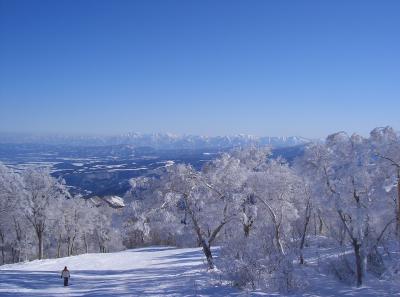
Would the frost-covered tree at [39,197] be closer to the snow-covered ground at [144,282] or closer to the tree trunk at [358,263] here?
the snow-covered ground at [144,282]

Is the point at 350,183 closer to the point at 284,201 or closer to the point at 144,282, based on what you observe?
the point at 284,201

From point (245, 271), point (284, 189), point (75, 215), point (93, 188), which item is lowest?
point (93, 188)

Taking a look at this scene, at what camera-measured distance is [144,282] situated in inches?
971

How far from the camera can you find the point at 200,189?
29578 millimetres

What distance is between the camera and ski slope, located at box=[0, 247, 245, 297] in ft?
69.6

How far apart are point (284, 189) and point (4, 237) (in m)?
35.9

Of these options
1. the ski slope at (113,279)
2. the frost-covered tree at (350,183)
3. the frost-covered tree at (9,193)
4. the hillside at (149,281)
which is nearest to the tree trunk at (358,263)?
the frost-covered tree at (350,183)

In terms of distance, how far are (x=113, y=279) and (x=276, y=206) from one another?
13.3 meters

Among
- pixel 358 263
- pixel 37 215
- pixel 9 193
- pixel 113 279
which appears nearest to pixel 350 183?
pixel 358 263

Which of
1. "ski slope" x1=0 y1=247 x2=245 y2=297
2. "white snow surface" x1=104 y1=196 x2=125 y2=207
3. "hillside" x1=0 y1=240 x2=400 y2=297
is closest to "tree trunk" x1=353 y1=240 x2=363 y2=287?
"hillside" x1=0 y1=240 x2=400 y2=297

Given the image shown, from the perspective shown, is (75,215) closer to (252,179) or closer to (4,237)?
(4,237)

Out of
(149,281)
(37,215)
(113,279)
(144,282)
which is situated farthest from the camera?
(37,215)

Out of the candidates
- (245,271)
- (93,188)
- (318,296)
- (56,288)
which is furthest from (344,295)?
(93,188)

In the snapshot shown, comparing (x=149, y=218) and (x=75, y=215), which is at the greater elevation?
(x=149, y=218)
